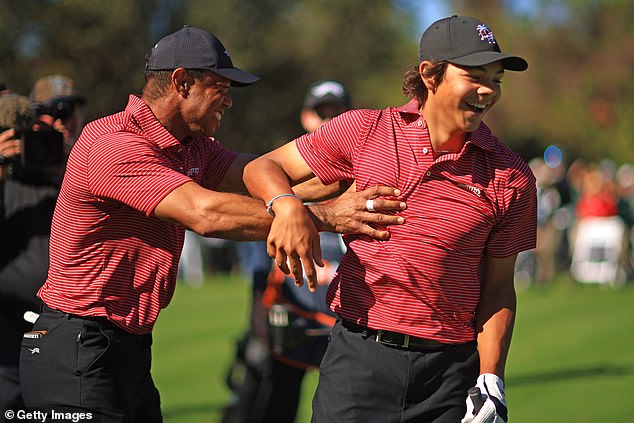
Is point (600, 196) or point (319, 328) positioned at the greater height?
point (600, 196)

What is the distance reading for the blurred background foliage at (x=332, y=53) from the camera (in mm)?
30922

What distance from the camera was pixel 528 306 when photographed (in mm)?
16609

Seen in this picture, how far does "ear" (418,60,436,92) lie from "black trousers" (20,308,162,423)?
168 cm

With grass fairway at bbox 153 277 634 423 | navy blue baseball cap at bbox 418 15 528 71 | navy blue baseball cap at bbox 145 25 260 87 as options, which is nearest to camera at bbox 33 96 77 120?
navy blue baseball cap at bbox 145 25 260 87

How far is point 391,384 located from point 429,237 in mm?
635

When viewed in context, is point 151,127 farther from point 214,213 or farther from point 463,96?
point 463,96

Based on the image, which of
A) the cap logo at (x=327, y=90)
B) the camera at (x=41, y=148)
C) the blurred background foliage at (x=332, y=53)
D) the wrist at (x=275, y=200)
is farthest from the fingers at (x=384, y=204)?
the blurred background foliage at (x=332, y=53)

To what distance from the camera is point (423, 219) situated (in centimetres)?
416

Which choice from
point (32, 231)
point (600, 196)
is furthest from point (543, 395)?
point (600, 196)

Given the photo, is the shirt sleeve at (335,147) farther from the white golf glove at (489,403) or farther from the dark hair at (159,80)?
the white golf glove at (489,403)

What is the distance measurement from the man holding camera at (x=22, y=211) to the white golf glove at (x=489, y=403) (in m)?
2.63

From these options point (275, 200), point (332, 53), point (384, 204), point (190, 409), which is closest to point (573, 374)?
point (190, 409)

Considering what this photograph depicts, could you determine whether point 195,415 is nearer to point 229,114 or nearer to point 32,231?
point 32,231

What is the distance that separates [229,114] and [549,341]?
22.4 metres
